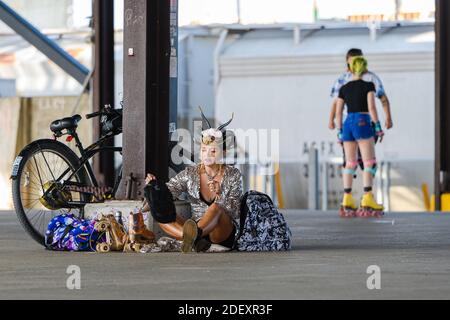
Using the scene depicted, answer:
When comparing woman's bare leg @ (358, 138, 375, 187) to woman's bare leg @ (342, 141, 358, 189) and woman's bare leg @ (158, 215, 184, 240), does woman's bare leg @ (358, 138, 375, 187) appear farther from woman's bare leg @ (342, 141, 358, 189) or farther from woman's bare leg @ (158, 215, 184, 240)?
woman's bare leg @ (158, 215, 184, 240)

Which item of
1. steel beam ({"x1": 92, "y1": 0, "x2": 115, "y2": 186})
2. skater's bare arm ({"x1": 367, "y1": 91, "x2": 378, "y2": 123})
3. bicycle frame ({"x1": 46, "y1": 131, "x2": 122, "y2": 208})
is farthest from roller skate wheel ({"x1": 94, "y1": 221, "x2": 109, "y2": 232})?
steel beam ({"x1": 92, "y1": 0, "x2": 115, "y2": 186})

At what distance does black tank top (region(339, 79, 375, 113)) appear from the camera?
15.7m

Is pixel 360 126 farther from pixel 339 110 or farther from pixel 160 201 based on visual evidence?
pixel 160 201

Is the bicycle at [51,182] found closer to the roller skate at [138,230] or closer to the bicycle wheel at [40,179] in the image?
the bicycle wheel at [40,179]

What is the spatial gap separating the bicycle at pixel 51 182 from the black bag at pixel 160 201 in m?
1.17

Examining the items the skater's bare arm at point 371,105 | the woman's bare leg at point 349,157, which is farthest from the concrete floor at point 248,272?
the woman's bare leg at point 349,157

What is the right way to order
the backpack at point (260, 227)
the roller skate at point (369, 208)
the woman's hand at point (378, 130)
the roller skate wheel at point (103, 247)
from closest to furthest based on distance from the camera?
the backpack at point (260, 227) → the roller skate wheel at point (103, 247) → the woman's hand at point (378, 130) → the roller skate at point (369, 208)

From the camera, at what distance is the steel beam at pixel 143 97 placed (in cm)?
1055

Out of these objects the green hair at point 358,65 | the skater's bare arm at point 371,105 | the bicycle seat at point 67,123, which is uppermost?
the green hair at point 358,65

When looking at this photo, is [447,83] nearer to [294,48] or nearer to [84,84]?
[84,84]

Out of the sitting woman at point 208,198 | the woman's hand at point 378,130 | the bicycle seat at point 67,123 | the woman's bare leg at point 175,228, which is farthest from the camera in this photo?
the woman's hand at point 378,130
